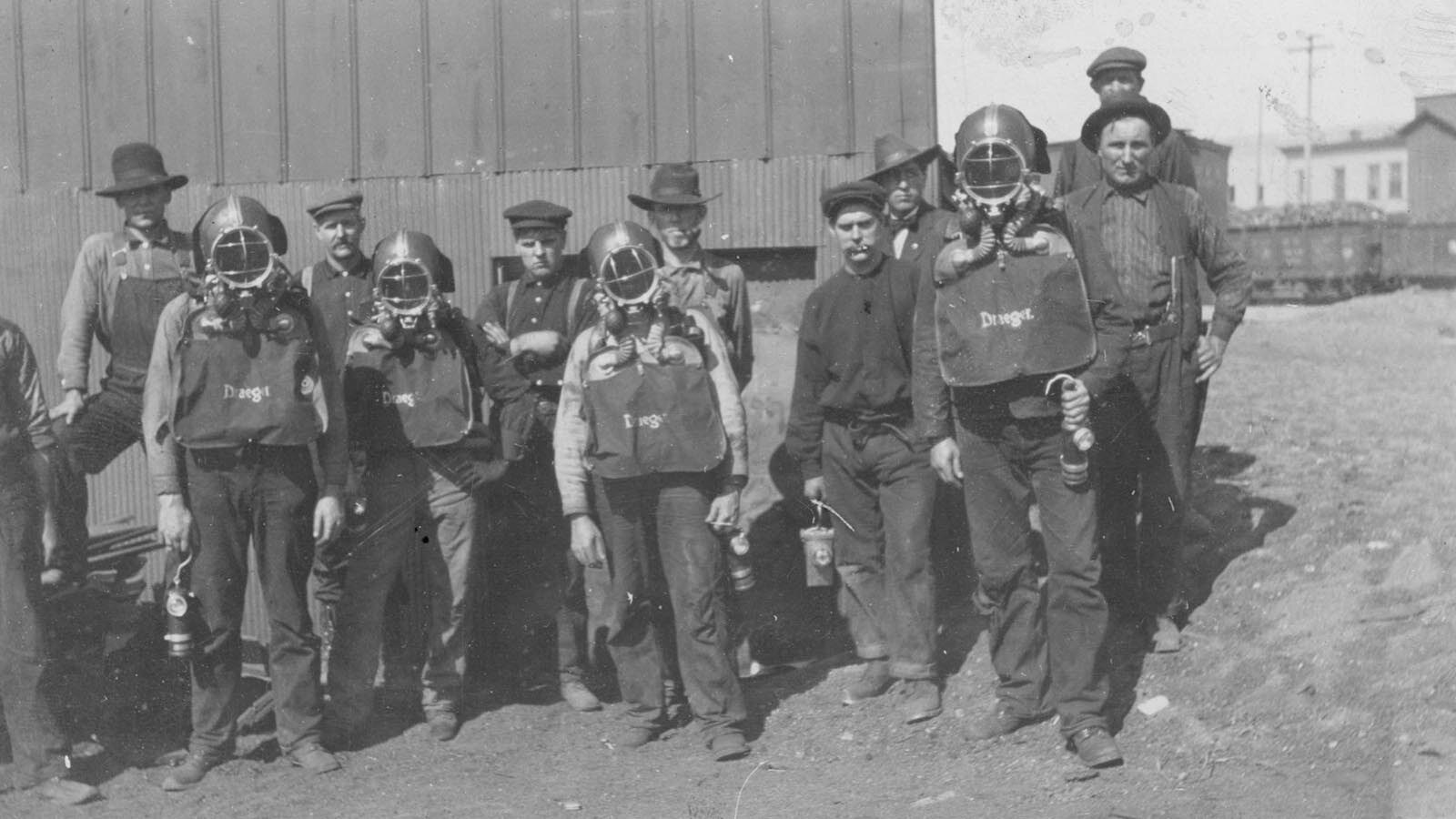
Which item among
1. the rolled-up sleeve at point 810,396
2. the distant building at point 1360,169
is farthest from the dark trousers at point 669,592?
the distant building at point 1360,169

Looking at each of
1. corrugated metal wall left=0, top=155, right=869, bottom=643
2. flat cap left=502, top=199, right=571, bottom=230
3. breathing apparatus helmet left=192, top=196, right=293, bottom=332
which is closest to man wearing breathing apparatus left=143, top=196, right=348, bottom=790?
breathing apparatus helmet left=192, top=196, right=293, bottom=332

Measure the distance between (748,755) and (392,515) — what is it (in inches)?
79.9

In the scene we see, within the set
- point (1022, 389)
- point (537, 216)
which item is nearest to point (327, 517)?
point (537, 216)

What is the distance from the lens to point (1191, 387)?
608 cm

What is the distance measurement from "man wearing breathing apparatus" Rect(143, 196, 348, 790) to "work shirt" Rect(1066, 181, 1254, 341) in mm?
3391

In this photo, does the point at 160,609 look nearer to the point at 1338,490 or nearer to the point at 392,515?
the point at 392,515

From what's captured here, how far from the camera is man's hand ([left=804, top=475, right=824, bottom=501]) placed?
656cm

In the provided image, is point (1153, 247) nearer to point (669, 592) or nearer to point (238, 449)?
point (669, 592)

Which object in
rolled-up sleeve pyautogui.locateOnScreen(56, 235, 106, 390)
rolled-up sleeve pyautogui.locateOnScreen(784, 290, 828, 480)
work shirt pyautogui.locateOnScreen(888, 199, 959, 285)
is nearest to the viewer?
rolled-up sleeve pyautogui.locateOnScreen(784, 290, 828, 480)

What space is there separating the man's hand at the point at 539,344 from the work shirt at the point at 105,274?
171 cm

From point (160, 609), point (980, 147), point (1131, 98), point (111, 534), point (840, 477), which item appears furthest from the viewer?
point (111, 534)

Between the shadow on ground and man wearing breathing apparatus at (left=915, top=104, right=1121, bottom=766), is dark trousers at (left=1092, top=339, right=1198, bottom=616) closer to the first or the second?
the shadow on ground

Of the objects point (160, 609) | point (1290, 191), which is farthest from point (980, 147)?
point (1290, 191)

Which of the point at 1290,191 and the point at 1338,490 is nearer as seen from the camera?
the point at 1338,490
